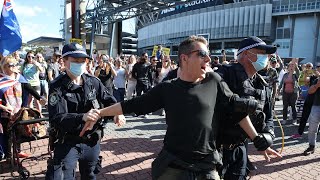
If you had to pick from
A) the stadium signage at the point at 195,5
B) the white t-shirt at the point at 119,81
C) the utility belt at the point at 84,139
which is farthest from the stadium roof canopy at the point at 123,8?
the stadium signage at the point at 195,5

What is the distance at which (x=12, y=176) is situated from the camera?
4.52 meters

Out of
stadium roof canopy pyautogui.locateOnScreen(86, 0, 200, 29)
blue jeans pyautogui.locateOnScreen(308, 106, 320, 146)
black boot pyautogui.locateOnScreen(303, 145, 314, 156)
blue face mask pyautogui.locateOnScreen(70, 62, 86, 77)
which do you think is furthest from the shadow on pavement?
stadium roof canopy pyautogui.locateOnScreen(86, 0, 200, 29)

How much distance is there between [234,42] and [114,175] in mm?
63217

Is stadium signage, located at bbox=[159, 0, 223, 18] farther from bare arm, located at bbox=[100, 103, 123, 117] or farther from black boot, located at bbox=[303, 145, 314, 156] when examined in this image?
bare arm, located at bbox=[100, 103, 123, 117]

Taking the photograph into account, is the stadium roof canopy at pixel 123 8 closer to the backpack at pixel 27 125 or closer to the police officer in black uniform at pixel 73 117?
the backpack at pixel 27 125

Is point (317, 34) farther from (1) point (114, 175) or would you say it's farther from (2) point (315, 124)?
(1) point (114, 175)

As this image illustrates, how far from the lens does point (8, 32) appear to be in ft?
16.7

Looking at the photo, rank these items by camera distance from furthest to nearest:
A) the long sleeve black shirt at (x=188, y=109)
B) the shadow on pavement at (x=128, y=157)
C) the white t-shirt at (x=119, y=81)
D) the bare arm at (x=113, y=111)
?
the white t-shirt at (x=119, y=81), the shadow on pavement at (x=128, y=157), the bare arm at (x=113, y=111), the long sleeve black shirt at (x=188, y=109)

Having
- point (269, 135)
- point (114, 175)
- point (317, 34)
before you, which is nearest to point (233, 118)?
point (269, 135)

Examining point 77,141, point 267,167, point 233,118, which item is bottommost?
point 267,167

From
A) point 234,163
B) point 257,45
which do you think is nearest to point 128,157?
point 234,163

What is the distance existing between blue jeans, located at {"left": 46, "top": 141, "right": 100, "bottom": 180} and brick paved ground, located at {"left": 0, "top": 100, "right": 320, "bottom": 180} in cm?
172

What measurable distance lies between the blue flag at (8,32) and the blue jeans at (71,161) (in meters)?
2.93

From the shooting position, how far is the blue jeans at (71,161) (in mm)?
2811
